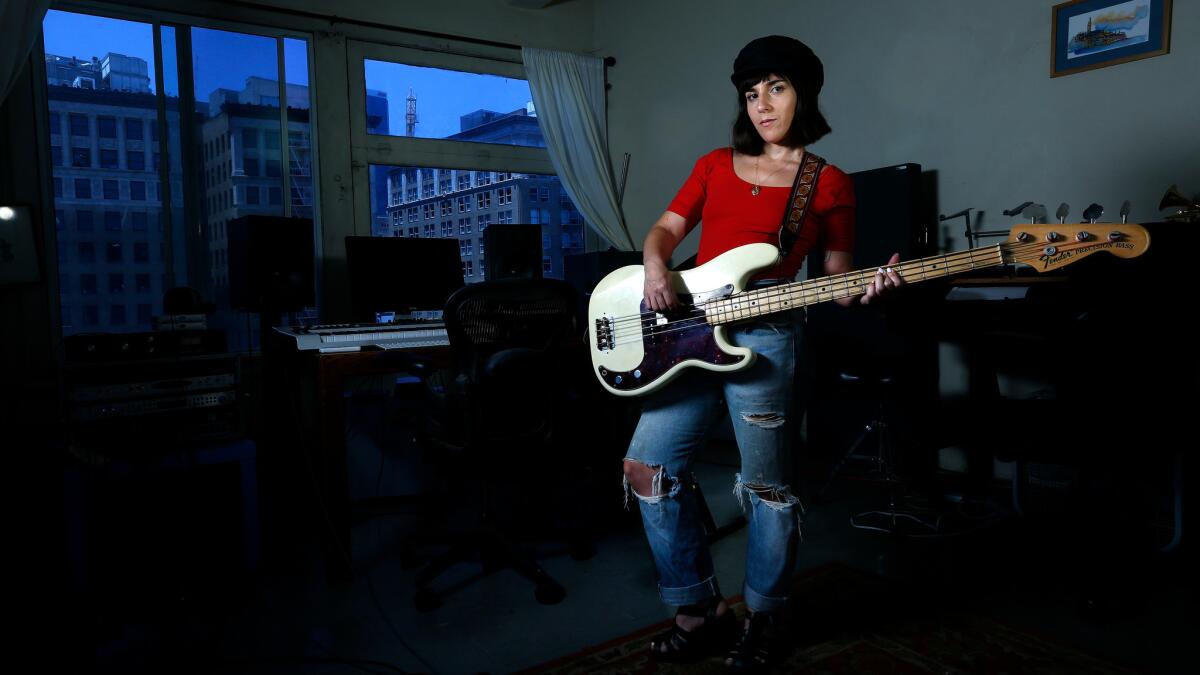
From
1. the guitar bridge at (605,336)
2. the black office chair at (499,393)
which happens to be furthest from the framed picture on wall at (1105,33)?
the guitar bridge at (605,336)

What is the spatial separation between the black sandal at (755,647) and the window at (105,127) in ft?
11.4

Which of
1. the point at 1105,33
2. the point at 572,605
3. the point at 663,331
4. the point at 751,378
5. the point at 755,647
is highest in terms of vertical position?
Result: the point at 1105,33

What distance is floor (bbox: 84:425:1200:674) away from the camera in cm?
180

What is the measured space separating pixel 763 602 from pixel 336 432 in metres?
1.47

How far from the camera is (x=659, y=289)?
1.60m

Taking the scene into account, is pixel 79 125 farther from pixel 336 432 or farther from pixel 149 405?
pixel 336 432

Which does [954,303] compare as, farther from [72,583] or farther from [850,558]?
[72,583]

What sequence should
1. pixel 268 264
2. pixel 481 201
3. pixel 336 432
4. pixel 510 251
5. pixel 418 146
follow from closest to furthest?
pixel 336 432 < pixel 268 264 < pixel 510 251 < pixel 418 146 < pixel 481 201

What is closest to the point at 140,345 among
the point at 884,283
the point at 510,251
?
the point at 510,251

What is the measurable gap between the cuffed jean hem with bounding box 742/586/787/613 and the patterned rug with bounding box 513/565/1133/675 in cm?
17

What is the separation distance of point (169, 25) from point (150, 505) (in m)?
2.39

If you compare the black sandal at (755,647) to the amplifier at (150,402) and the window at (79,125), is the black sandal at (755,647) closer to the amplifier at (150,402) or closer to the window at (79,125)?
the amplifier at (150,402)

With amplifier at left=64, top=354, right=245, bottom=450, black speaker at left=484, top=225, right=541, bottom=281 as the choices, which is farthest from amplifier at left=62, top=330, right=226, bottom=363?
black speaker at left=484, top=225, right=541, bottom=281

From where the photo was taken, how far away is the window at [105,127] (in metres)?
3.26
